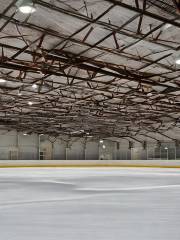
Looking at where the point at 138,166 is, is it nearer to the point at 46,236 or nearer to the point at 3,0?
the point at 3,0

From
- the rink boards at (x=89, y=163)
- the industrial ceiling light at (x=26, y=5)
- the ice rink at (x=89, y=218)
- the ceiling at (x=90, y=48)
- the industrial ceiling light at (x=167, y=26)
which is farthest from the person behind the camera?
the rink boards at (x=89, y=163)

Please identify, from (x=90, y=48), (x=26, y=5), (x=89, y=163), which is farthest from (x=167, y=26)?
(x=89, y=163)

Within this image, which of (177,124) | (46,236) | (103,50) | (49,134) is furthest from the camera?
(49,134)

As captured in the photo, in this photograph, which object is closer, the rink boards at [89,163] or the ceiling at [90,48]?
the ceiling at [90,48]

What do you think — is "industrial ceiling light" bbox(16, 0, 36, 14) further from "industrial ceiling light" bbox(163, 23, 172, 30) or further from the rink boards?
the rink boards

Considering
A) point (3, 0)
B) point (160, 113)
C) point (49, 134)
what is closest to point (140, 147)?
point (49, 134)

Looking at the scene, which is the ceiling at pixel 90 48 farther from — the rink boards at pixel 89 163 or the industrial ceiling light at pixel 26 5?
the rink boards at pixel 89 163

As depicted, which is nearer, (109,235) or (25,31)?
(109,235)

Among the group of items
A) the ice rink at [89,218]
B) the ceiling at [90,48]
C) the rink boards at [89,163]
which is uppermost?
the ceiling at [90,48]

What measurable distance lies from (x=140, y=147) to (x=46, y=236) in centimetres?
3422

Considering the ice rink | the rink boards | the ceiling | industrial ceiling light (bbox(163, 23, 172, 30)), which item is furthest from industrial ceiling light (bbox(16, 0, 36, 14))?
the rink boards

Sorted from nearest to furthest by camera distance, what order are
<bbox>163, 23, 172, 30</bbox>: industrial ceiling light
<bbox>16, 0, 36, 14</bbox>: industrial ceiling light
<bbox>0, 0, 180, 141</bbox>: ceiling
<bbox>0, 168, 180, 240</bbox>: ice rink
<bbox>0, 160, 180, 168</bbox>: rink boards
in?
<bbox>0, 168, 180, 240</bbox>: ice rink < <bbox>16, 0, 36, 14</bbox>: industrial ceiling light < <bbox>0, 0, 180, 141</bbox>: ceiling < <bbox>163, 23, 172, 30</bbox>: industrial ceiling light < <bbox>0, 160, 180, 168</bbox>: rink boards

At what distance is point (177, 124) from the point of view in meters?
30.2

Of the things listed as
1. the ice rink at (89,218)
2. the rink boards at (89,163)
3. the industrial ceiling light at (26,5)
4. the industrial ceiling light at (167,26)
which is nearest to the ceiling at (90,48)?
the industrial ceiling light at (167,26)
